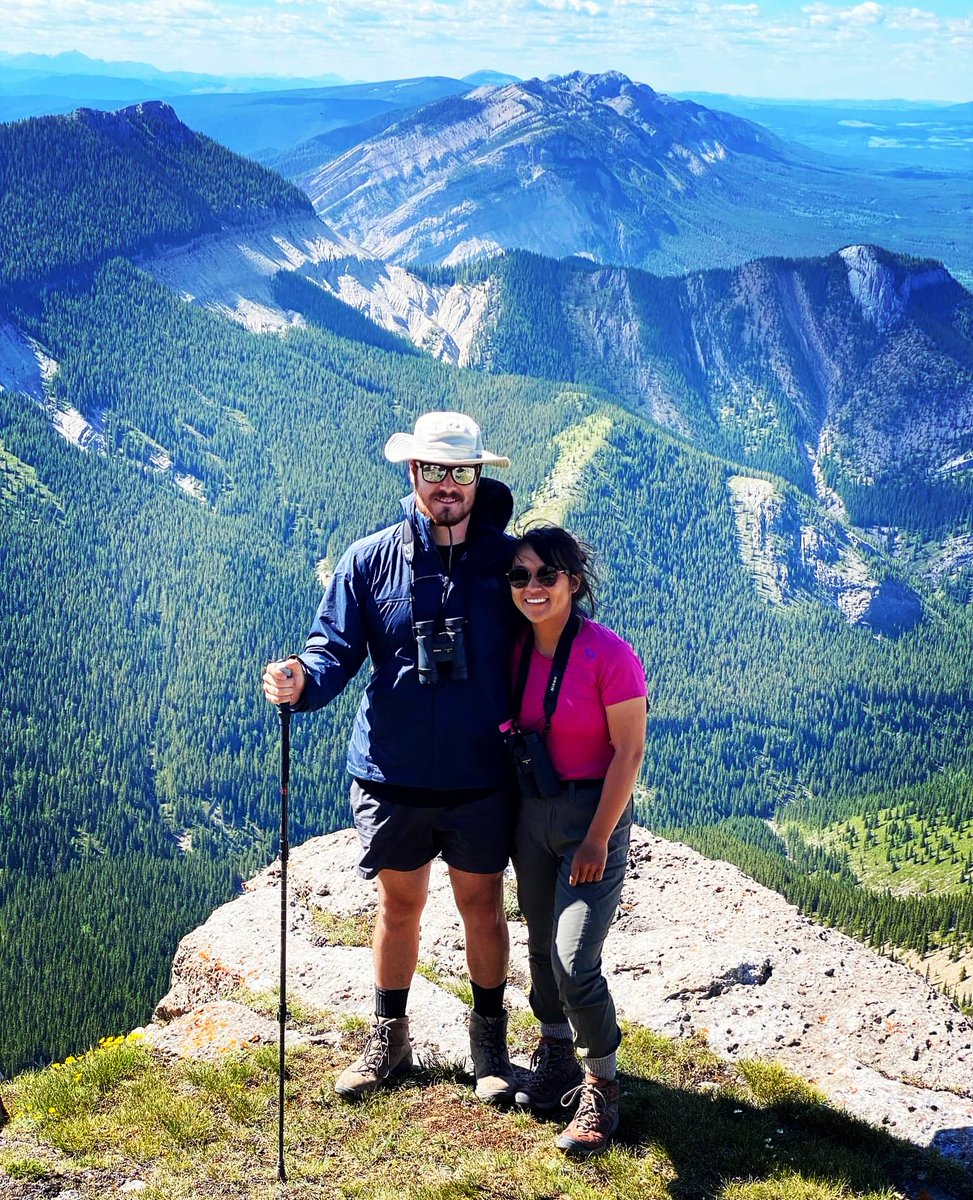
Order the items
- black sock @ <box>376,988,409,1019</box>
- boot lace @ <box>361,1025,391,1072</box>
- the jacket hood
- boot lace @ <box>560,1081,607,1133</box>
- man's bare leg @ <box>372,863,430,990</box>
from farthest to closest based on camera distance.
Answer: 1. black sock @ <box>376,988,409,1019</box>
2. boot lace @ <box>361,1025,391,1072</box>
3. man's bare leg @ <box>372,863,430,990</box>
4. the jacket hood
5. boot lace @ <box>560,1081,607,1133</box>

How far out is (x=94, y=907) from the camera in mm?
112250

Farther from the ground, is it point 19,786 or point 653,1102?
point 653,1102

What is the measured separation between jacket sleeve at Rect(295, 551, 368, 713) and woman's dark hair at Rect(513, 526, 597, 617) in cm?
164

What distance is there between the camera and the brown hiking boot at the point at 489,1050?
12383 millimetres

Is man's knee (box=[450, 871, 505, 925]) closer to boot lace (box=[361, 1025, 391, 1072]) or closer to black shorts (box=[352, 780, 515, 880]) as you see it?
black shorts (box=[352, 780, 515, 880])

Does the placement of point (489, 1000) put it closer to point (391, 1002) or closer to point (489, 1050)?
point (489, 1050)

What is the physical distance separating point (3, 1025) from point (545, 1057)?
85054 mm

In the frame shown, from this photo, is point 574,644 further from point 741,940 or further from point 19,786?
point 19,786

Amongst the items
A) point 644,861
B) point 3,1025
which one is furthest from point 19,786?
point 644,861

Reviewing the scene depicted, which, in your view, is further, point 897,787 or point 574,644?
point 897,787

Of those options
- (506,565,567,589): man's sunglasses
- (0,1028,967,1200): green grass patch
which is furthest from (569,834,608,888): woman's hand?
(0,1028,967,1200): green grass patch

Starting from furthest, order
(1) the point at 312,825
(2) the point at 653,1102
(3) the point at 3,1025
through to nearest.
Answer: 1. (1) the point at 312,825
2. (3) the point at 3,1025
3. (2) the point at 653,1102

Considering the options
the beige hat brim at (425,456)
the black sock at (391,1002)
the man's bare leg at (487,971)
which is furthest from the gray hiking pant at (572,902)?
the beige hat brim at (425,456)

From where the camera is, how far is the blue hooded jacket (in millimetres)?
11477
